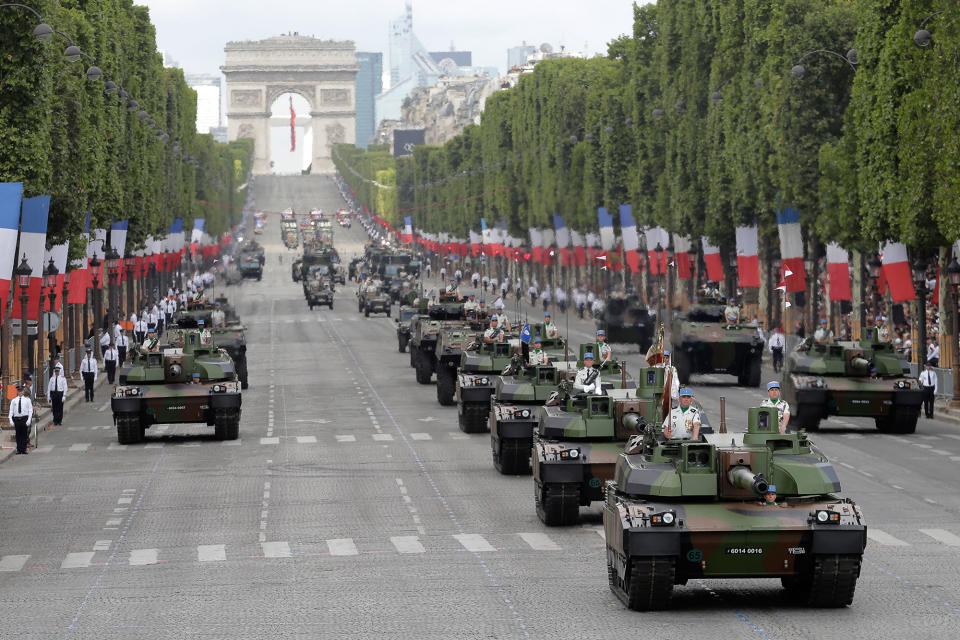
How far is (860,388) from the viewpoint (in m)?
39.8

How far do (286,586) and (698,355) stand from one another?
107 ft

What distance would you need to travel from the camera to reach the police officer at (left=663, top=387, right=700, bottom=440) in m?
22.1

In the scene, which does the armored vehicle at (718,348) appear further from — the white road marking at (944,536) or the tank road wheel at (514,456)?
the white road marking at (944,536)

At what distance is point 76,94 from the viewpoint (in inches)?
2127

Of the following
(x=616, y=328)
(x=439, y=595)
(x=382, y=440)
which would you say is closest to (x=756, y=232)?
(x=616, y=328)

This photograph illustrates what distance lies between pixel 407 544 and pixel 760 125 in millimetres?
46582

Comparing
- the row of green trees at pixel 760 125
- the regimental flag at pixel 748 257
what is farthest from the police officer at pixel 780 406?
the regimental flag at pixel 748 257

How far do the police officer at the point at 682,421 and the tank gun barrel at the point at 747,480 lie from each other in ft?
8.43

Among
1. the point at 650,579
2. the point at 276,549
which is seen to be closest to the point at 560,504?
the point at 276,549

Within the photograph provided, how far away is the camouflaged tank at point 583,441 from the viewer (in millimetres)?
25594

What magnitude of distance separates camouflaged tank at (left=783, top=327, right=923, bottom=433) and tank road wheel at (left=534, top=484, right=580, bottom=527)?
1500 centimetres

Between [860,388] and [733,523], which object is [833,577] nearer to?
[733,523]

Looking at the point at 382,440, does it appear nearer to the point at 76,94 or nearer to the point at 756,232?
the point at 76,94

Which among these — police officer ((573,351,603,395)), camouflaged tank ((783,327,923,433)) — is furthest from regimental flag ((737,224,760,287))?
police officer ((573,351,603,395))
